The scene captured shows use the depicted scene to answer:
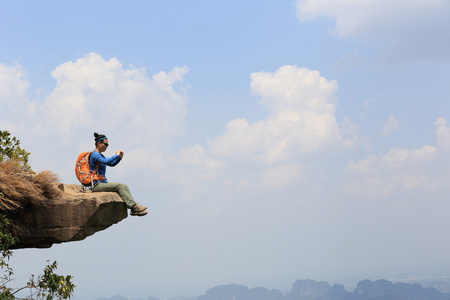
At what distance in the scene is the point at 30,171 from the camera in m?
14.1

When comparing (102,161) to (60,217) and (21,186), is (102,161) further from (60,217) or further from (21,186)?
(21,186)

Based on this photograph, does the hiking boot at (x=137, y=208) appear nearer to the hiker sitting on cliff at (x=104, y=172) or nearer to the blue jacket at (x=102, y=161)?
the hiker sitting on cliff at (x=104, y=172)

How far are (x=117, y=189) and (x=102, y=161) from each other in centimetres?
96

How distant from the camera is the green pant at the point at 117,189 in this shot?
14.0m

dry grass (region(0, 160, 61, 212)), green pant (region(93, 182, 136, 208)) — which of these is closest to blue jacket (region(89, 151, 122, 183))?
green pant (region(93, 182, 136, 208))

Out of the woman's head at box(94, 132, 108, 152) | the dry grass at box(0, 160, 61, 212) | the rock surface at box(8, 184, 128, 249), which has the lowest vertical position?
the rock surface at box(8, 184, 128, 249)

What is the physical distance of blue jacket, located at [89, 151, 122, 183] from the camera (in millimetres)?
13734

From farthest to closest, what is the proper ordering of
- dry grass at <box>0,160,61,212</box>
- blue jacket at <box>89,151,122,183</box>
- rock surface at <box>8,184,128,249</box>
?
blue jacket at <box>89,151,122,183</box>, rock surface at <box>8,184,128,249</box>, dry grass at <box>0,160,61,212</box>

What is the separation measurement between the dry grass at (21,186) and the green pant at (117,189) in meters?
1.13

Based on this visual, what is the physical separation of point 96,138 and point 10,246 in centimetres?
388

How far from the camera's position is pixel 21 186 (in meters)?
12.9

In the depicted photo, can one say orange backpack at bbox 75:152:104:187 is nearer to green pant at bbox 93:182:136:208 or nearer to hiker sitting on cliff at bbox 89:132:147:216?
hiker sitting on cliff at bbox 89:132:147:216

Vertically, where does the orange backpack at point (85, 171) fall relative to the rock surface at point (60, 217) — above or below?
above

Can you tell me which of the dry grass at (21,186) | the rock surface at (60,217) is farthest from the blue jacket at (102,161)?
the dry grass at (21,186)
